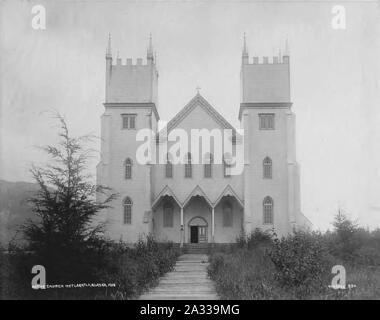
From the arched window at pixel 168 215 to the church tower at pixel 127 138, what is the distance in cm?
209

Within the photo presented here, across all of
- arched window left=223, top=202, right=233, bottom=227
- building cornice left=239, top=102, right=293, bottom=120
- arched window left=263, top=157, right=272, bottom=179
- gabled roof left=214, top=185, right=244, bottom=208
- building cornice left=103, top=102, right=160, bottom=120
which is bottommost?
arched window left=223, top=202, right=233, bottom=227

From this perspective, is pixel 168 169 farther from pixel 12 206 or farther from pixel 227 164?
pixel 12 206

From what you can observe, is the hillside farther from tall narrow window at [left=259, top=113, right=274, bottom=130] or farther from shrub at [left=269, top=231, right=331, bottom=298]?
tall narrow window at [left=259, top=113, right=274, bottom=130]

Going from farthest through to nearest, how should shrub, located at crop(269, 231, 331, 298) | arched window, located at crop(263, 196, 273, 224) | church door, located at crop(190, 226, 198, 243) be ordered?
church door, located at crop(190, 226, 198, 243) < arched window, located at crop(263, 196, 273, 224) < shrub, located at crop(269, 231, 331, 298)

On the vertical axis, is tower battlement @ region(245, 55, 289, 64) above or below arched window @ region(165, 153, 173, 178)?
above

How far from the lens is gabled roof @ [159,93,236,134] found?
128 ft

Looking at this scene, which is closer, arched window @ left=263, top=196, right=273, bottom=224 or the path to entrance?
the path to entrance

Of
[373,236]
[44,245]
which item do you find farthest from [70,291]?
[373,236]

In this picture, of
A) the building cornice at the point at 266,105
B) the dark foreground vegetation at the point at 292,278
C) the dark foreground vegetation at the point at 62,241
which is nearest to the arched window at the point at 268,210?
the building cornice at the point at 266,105

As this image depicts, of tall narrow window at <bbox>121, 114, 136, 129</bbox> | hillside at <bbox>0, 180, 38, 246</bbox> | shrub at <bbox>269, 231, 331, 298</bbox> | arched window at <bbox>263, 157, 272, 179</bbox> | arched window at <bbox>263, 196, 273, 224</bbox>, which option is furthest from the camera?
tall narrow window at <bbox>121, 114, 136, 129</bbox>

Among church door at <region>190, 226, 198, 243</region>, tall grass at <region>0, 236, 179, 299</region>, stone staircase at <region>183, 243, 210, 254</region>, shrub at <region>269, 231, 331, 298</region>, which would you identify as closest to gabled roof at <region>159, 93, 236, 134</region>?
church door at <region>190, 226, 198, 243</region>

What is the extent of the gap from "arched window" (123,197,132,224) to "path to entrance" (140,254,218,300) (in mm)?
10014
